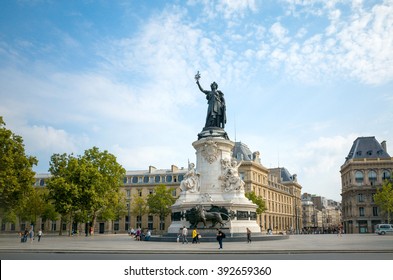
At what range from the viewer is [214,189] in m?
37.8

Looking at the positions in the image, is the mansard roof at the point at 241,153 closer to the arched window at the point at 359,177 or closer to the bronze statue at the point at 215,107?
the arched window at the point at 359,177

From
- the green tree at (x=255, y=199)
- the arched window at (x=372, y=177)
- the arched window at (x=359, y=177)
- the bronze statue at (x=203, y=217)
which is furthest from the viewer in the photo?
the arched window at (x=359, y=177)

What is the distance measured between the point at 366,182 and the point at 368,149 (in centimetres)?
912

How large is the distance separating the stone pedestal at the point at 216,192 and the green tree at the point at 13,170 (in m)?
19.7

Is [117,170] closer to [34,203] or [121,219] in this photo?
[34,203]

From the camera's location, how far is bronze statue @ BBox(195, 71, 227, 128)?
41.1m

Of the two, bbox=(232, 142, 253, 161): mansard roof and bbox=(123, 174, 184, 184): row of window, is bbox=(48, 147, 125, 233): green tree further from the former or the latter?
bbox=(232, 142, 253, 161): mansard roof

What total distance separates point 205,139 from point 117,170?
104 feet

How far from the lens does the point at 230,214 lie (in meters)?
35.2

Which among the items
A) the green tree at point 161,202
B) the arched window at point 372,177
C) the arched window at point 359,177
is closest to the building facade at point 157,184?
the green tree at point 161,202

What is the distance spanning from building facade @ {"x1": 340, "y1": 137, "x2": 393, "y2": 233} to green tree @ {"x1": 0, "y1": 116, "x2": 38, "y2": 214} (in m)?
73.9

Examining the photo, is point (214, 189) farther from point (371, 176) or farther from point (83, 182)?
point (371, 176)

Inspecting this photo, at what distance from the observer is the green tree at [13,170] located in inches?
1727

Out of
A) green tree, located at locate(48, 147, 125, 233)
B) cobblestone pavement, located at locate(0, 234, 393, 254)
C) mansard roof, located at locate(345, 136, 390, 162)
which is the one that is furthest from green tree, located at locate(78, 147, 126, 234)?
mansard roof, located at locate(345, 136, 390, 162)
